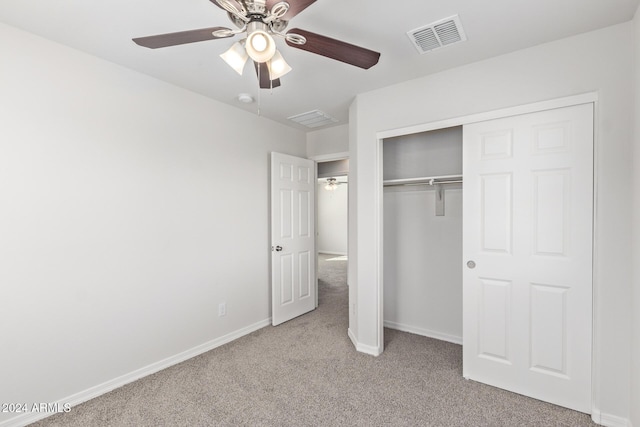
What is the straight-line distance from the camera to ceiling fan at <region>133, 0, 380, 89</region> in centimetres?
134

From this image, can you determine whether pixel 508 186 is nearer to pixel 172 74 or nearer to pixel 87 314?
pixel 172 74

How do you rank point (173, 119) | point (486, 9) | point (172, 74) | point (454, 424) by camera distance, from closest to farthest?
point (486, 9) → point (454, 424) → point (172, 74) → point (173, 119)

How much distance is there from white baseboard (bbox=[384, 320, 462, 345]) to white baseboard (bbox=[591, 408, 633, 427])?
1215 mm

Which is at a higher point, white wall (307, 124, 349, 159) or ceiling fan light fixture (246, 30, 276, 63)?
white wall (307, 124, 349, 159)

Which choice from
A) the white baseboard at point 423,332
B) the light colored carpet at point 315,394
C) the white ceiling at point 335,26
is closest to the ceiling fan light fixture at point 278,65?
the white ceiling at point 335,26

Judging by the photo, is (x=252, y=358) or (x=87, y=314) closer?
(x=87, y=314)

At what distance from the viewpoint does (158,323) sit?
271 cm

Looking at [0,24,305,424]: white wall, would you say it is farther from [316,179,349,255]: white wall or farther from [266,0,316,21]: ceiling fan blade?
[316,179,349,255]: white wall

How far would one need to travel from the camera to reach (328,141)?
4.20 m

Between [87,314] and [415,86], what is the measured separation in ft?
10.4

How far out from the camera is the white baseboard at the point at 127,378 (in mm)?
1998

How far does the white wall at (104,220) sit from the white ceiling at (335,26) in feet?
0.88

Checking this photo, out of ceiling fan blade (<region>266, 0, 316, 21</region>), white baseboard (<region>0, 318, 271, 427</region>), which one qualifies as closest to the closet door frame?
white baseboard (<region>0, 318, 271, 427</region>)

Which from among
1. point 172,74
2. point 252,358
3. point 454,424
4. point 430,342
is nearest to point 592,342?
point 454,424
